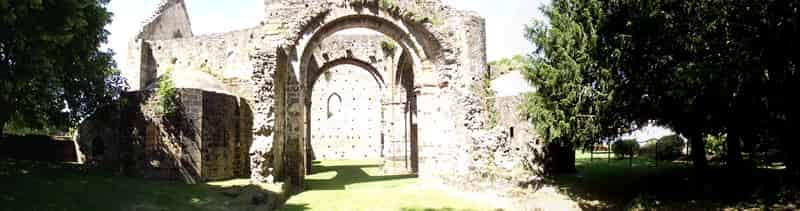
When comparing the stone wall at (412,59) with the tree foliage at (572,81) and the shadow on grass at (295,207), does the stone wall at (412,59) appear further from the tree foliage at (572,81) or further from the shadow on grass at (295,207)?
the tree foliage at (572,81)

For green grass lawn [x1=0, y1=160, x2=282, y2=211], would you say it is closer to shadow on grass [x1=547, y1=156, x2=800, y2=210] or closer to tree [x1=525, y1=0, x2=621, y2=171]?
tree [x1=525, y1=0, x2=621, y2=171]

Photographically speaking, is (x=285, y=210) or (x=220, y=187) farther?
(x=220, y=187)

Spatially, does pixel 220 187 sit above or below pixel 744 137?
below

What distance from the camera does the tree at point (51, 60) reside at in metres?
9.47

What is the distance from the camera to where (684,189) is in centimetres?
1185

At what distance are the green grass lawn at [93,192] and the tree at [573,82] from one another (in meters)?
7.48

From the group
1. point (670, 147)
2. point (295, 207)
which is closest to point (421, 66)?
point (295, 207)

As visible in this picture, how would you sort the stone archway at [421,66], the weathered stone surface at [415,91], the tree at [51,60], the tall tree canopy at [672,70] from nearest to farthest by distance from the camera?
1. the tree at [51,60]
2. the tall tree canopy at [672,70]
3. the weathered stone surface at [415,91]
4. the stone archway at [421,66]

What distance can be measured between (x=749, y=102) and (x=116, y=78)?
15689 millimetres

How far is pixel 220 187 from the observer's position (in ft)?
39.5

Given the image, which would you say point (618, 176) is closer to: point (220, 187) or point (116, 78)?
point (220, 187)

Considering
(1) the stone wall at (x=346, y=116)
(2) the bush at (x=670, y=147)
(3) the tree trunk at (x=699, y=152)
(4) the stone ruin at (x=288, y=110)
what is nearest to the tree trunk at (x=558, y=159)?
(4) the stone ruin at (x=288, y=110)

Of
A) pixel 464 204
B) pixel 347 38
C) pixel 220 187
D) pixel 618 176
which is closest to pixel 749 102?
pixel 618 176

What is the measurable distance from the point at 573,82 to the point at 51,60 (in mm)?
11195
